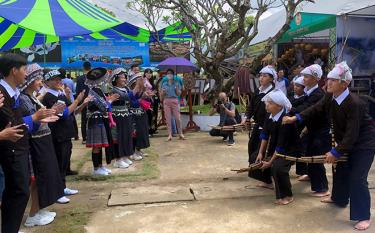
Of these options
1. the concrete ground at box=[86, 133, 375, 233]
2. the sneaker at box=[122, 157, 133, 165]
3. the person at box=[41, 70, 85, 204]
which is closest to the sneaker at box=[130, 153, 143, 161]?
the sneaker at box=[122, 157, 133, 165]

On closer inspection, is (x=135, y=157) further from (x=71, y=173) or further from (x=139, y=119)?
(x=71, y=173)

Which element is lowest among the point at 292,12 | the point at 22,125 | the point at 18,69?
the point at 22,125

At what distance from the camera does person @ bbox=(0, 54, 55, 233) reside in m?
3.23

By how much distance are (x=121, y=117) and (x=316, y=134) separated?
9.74 feet

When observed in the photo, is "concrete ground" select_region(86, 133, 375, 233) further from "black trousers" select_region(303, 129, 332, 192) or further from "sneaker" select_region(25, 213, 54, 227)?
"sneaker" select_region(25, 213, 54, 227)

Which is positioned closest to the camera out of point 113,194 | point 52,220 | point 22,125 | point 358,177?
point 22,125

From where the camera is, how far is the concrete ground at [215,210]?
161 inches

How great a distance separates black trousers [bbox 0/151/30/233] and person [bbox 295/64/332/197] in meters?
3.35

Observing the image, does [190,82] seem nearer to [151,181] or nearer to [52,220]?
[151,181]

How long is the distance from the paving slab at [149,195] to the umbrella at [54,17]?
227cm

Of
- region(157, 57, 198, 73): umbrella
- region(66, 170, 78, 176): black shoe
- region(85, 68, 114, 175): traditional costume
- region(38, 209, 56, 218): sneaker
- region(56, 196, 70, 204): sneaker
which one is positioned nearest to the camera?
region(38, 209, 56, 218): sneaker

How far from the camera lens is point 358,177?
4.01 metres

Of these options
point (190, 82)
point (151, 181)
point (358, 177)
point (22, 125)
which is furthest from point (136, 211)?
point (190, 82)

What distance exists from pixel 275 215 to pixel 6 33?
253 inches
